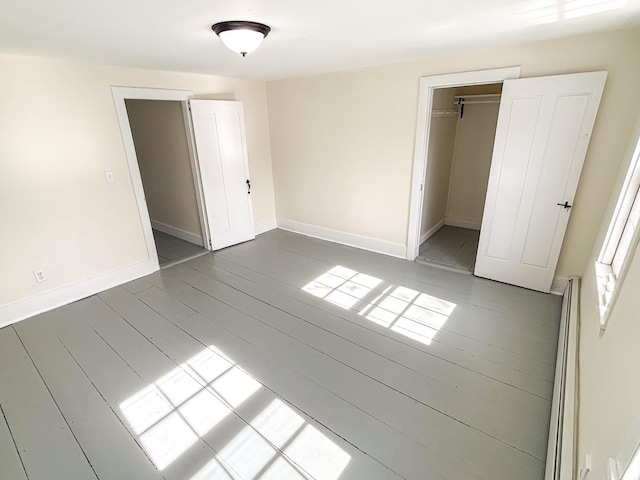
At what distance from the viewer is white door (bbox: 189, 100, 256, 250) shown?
13.2 ft

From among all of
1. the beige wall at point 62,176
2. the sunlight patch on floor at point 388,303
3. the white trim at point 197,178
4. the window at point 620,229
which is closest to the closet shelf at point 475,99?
the window at point 620,229

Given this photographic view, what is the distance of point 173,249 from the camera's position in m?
4.57

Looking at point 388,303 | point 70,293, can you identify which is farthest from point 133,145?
point 388,303

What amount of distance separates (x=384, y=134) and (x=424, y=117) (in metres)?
0.52

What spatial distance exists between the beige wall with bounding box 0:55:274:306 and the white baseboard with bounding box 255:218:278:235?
6.02ft

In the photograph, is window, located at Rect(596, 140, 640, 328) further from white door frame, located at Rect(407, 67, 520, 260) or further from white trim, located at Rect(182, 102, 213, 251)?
white trim, located at Rect(182, 102, 213, 251)

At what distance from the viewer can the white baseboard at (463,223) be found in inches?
201

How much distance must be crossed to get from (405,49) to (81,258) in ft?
12.7

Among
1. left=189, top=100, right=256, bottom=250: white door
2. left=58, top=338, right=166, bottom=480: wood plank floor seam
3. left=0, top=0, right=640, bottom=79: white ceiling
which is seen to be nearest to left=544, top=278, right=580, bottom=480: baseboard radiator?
left=58, top=338, right=166, bottom=480: wood plank floor seam

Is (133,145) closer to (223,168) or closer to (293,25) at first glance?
(223,168)

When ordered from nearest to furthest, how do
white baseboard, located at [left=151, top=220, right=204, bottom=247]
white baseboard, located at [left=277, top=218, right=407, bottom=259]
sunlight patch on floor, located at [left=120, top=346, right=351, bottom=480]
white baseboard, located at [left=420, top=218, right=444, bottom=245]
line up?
sunlight patch on floor, located at [left=120, top=346, right=351, bottom=480] < white baseboard, located at [left=277, top=218, right=407, bottom=259] < white baseboard, located at [left=420, top=218, right=444, bottom=245] < white baseboard, located at [left=151, top=220, right=204, bottom=247]

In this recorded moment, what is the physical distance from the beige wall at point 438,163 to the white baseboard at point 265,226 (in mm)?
2480

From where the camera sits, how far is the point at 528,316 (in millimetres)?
2805

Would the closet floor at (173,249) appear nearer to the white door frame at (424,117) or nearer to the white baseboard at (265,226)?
the white baseboard at (265,226)
